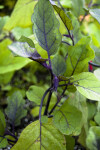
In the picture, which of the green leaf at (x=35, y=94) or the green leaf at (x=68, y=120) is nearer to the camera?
the green leaf at (x=68, y=120)

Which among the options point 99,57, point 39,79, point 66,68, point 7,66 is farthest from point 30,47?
point 39,79

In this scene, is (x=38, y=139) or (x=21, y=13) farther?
(x=21, y=13)

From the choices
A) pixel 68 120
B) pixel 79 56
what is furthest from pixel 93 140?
pixel 79 56

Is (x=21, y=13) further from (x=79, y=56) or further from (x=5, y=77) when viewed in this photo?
(x=5, y=77)

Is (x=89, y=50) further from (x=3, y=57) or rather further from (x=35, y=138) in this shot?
(x=3, y=57)

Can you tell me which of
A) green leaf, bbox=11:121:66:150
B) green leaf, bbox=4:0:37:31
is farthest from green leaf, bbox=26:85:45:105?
green leaf, bbox=4:0:37:31

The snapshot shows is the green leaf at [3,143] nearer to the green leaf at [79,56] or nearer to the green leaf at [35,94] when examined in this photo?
the green leaf at [35,94]

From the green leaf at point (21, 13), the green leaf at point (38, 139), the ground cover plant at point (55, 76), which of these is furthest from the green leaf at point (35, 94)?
the green leaf at point (21, 13)
